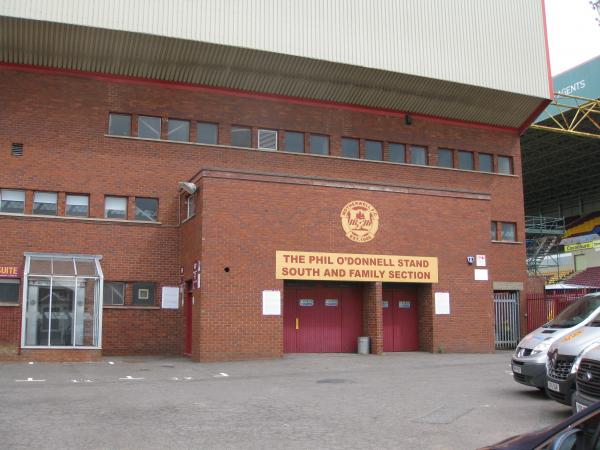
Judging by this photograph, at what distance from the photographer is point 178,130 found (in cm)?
2533

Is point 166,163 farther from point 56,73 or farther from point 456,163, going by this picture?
point 456,163

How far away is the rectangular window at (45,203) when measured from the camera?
23.4m

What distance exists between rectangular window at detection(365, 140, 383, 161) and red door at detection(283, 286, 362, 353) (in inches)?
265

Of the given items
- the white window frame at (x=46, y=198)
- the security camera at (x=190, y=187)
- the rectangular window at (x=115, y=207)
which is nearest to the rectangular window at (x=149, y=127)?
the rectangular window at (x=115, y=207)

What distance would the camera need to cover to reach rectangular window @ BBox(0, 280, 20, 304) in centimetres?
2227

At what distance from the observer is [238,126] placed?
85.6 ft

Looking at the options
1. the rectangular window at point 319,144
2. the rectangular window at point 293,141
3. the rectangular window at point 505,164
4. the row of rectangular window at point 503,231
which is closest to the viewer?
the rectangular window at point 293,141

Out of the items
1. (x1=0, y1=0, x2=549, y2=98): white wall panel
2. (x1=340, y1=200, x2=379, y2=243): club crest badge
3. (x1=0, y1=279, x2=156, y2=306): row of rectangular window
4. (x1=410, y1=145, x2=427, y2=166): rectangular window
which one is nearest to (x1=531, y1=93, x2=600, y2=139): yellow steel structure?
(x1=0, y1=0, x2=549, y2=98): white wall panel

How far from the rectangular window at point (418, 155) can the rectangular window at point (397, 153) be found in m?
0.39

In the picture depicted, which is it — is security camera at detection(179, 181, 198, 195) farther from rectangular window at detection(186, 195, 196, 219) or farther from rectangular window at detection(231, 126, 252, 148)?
rectangular window at detection(231, 126, 252, 148)

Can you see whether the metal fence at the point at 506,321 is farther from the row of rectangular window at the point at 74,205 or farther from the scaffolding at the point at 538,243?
the scaffolding at the point at 538,243

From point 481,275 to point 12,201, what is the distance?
55.3 ft

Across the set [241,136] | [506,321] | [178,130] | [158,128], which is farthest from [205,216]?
[506,321]

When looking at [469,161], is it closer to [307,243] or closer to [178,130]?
[307,243]
